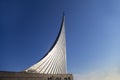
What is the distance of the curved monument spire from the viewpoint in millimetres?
34938

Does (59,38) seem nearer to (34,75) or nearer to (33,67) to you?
(33,67)

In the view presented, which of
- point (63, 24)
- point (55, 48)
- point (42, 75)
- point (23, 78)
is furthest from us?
point (63, 24)

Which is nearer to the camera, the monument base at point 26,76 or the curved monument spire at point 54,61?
the monument base at point 26,76

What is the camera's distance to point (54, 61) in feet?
130

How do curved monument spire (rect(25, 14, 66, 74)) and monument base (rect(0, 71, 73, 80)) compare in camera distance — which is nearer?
monument base (rect(0, 71, 73, 80))

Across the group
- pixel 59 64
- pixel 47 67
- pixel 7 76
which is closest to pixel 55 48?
pixel 59 64

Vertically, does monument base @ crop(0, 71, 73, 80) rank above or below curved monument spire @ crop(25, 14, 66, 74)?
below

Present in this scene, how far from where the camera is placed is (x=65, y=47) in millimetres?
52031

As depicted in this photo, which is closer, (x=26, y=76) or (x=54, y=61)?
(x=26, y=76)

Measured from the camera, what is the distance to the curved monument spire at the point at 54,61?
34.9 metres

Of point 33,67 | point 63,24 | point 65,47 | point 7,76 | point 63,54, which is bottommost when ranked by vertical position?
point 7,76

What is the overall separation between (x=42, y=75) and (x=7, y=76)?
6.44m

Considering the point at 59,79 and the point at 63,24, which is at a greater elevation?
the point at 63,24

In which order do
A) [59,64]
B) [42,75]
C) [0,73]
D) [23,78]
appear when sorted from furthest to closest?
[59,64]
[42,75]
[23,78]
[0,73]
